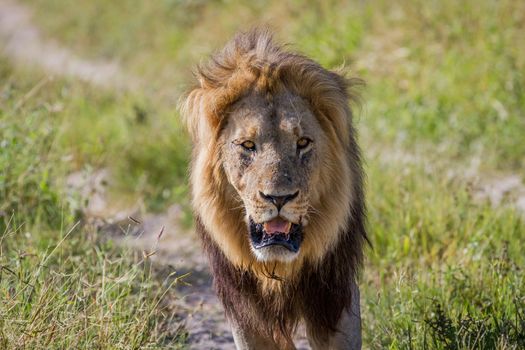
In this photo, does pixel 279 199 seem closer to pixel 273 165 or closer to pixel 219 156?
pixel 273 165

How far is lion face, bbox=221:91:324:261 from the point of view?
351 centimetres

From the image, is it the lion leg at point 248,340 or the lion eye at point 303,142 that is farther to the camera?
the lion leg at point 248,340

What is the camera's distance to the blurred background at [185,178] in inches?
162

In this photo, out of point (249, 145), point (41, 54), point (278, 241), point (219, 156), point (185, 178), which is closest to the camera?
point (278, 241)

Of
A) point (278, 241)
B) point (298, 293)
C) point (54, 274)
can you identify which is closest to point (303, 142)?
point (278, 241)

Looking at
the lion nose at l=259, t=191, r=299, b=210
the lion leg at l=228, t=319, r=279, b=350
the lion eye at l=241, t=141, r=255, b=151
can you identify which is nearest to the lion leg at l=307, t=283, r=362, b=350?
the lion leg at l=228, t=319, r=279, b=350

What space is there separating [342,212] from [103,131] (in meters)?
5.63

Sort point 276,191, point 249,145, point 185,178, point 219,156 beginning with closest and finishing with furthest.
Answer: point 276,191
point 249,145
point 219,156
point 185,178

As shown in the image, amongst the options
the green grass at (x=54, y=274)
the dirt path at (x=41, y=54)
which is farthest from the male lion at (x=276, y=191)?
the dirt path at (x=41, y=54)

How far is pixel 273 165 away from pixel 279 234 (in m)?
0.30

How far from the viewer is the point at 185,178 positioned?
7.66 m

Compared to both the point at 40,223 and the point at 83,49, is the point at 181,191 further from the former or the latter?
the point at 83,49

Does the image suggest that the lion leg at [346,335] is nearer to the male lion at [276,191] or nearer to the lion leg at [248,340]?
the male lion at [276,191]

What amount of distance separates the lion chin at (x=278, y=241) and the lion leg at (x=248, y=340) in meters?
0.54
